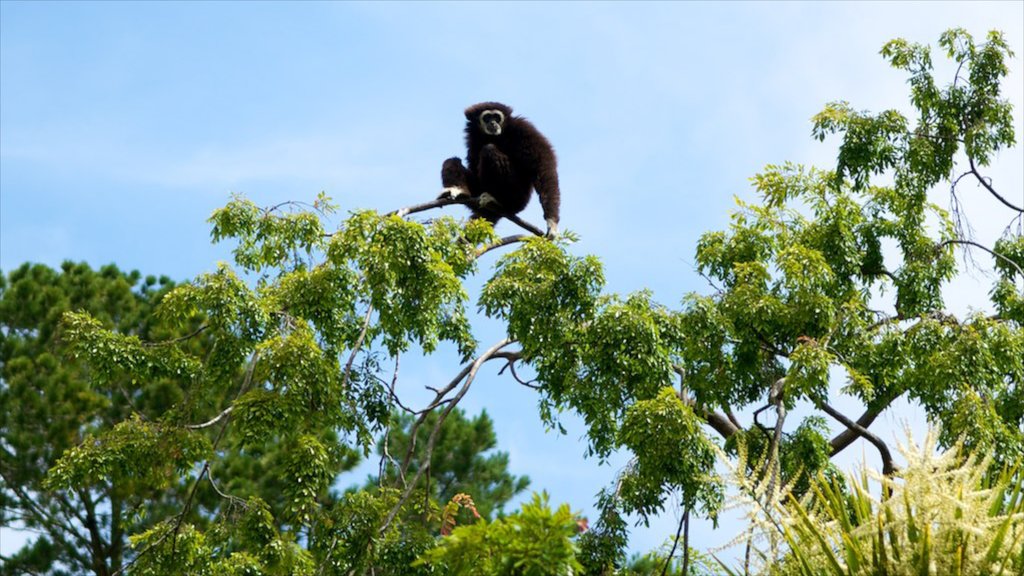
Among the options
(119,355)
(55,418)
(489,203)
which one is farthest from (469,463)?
(119,355)

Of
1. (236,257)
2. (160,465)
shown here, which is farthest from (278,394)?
(236,257)

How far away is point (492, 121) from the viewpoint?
39.6 feet

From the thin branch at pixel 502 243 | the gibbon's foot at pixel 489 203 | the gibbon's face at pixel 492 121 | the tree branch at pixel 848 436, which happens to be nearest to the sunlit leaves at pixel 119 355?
the thin branch at pixel 502 243

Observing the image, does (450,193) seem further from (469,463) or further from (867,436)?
(469,463)

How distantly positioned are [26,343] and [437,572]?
12.1 m

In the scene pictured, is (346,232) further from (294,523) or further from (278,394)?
(294,523)

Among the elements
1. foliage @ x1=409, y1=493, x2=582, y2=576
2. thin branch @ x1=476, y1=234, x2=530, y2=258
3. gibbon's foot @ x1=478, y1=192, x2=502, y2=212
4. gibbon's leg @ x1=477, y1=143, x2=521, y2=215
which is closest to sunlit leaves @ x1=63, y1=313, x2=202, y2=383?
thin branch @ x1=476, y1=234, x2=530, y2=258

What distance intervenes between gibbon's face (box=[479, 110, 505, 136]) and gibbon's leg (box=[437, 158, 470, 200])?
80 centimetres

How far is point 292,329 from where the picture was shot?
8.64m

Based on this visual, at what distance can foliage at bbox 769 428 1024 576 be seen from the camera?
480 centimetres

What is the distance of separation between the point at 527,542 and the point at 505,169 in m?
7.17

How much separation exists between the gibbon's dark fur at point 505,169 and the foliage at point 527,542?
245 inches

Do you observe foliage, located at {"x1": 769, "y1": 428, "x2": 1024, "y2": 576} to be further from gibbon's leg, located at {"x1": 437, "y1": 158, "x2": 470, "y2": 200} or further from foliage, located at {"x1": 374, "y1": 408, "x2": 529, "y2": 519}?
foliage, located at {"x1": 374, "y1": 408, "x2": 529, "y2": 519}

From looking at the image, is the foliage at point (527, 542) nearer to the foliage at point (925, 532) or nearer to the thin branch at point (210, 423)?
the foliage at point (925, 532)
